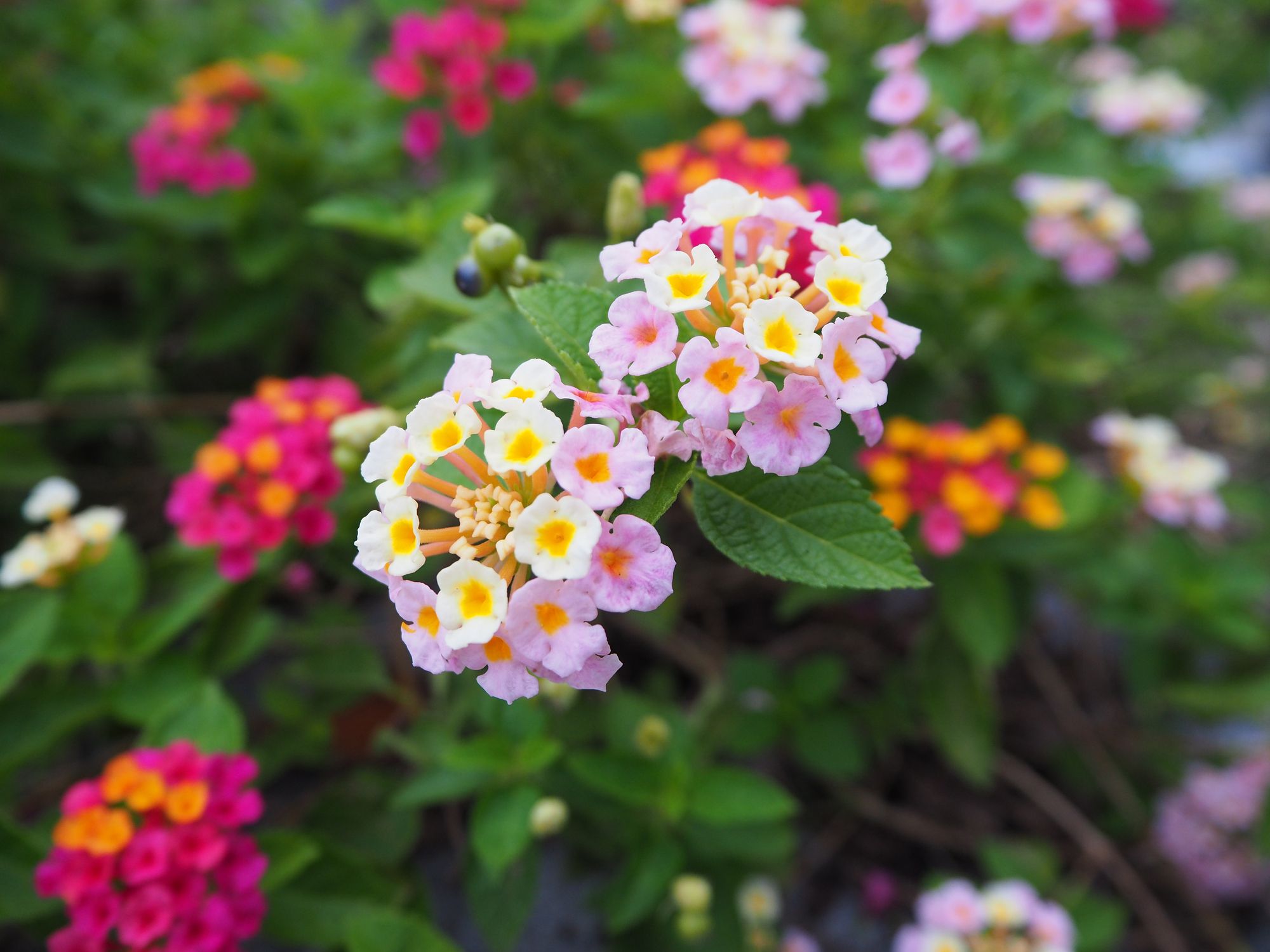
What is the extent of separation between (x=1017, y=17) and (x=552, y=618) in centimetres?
147

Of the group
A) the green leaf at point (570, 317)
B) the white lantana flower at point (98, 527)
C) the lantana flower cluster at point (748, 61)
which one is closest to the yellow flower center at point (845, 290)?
the green leaf at point (570, 317)

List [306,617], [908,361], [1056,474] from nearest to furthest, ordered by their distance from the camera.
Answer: [1056,474], [908,361], [306,617]

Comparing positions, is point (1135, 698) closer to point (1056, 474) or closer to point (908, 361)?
point (1056, 474)

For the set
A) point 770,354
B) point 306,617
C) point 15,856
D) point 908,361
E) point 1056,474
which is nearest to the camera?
point 770,354

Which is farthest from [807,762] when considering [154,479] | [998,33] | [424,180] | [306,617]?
[424,180]

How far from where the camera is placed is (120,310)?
7.43ft

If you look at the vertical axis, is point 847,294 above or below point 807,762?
above

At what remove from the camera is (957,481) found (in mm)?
1393

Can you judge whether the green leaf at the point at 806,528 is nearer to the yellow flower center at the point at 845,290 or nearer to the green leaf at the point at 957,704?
the yellow flower center at the point at 845,290

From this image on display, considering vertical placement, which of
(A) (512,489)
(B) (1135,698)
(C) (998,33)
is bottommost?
(B) (1135,698)

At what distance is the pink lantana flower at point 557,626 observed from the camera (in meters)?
0.64

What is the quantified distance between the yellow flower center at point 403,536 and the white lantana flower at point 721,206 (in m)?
0.36

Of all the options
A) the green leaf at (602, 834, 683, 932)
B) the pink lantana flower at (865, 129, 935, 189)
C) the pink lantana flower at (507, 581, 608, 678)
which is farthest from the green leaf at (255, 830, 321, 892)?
the pink lantana flower at (865, 129, 935, 189)

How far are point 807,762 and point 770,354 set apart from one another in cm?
→ 114
